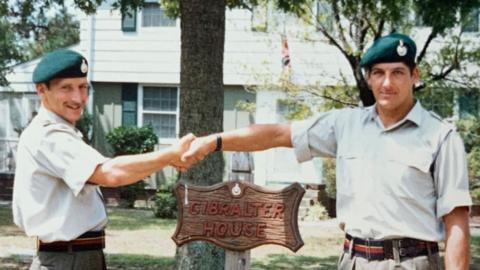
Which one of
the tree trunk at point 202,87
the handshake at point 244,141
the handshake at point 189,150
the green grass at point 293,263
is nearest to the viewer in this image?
the handshake at point 189,150

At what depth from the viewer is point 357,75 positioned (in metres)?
10.6

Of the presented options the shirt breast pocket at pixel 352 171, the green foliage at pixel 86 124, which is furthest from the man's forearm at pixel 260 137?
the green foliage at pixel 86 124

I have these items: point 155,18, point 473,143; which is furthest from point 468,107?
point 155,18

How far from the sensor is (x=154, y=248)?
10031mm

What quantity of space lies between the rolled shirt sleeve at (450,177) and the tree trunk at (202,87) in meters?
3.19

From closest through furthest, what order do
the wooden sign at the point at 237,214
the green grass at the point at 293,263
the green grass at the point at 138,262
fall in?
the wooden sign at the point at 237,214, the green grass at the point at 138,262, the green grass at the point at 293,263

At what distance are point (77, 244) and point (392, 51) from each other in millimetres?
1815

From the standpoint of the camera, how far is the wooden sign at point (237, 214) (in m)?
4.00

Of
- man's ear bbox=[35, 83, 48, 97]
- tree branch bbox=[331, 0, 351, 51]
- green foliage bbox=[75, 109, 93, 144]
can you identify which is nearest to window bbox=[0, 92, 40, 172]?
green foliage bbox=[75, 109, 93, 144]

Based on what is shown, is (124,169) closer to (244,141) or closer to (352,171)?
(244,141)

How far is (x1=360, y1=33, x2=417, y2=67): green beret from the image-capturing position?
3.46 metres

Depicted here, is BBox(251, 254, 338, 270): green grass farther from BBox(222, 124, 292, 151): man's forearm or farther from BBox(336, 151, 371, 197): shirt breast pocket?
BBox(336, 151, 371, 197): shirt breast pocket

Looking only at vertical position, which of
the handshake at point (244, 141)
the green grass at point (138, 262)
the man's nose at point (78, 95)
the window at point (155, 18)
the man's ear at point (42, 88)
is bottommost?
the green grass at point (138, 262)

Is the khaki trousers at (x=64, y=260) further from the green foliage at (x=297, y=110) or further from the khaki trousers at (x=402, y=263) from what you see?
the green foliage at (x=297, y=110)
